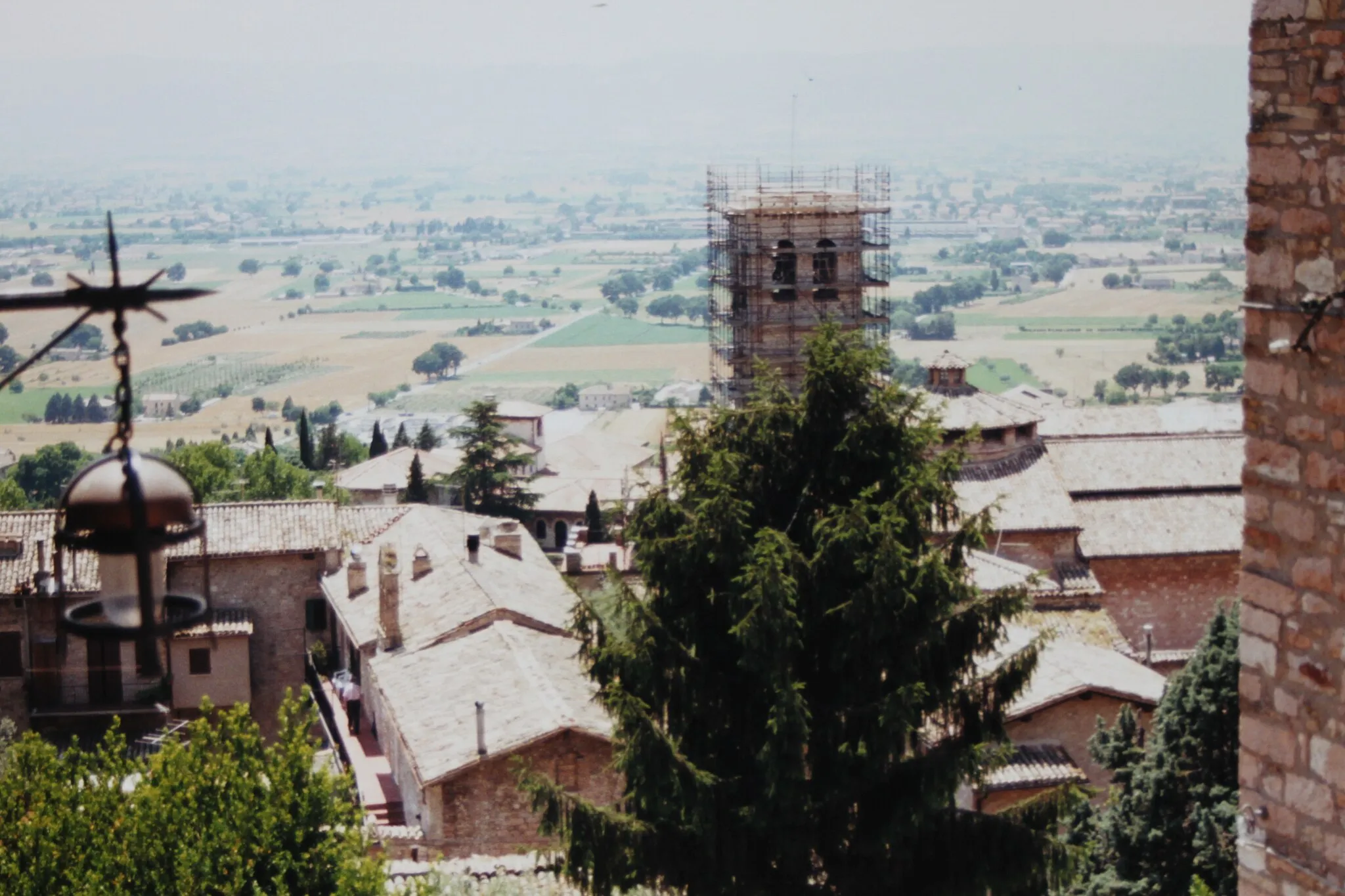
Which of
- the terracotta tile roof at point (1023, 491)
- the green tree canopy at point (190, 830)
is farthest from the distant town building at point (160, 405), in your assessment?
the green tree canopy at point (190, 830)

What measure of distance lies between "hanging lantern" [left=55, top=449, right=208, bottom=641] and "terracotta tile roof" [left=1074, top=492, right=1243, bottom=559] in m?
26.4

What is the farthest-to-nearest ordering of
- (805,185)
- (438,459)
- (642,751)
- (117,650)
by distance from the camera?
(438,459) → (805,185) → (117,650) → (642,751)

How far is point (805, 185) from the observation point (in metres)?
45.7

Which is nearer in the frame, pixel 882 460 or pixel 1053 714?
pixel 882 460

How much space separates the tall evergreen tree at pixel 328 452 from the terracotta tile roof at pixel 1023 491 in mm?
35011

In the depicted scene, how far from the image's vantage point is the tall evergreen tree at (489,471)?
162ft

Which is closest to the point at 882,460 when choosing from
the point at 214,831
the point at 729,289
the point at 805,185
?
the point at 214,831

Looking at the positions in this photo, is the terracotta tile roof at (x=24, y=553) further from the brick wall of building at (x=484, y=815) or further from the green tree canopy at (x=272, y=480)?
the green tree canopy at (x=272, y=480)

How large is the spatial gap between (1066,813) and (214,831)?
5867mm

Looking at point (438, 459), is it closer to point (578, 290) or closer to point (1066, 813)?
point (1066, 813)

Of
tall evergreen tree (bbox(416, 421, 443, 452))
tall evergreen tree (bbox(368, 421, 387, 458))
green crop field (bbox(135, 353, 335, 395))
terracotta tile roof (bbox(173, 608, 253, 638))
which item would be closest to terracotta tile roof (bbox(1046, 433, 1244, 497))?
terracotta tile roof (bbox(173, 608, 253, 638))

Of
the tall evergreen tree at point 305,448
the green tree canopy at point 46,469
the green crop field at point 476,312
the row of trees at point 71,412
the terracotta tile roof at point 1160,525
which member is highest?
the terracotta tile roof at point 1160,525

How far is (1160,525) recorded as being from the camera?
30766mm

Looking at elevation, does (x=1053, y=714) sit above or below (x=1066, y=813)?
below
